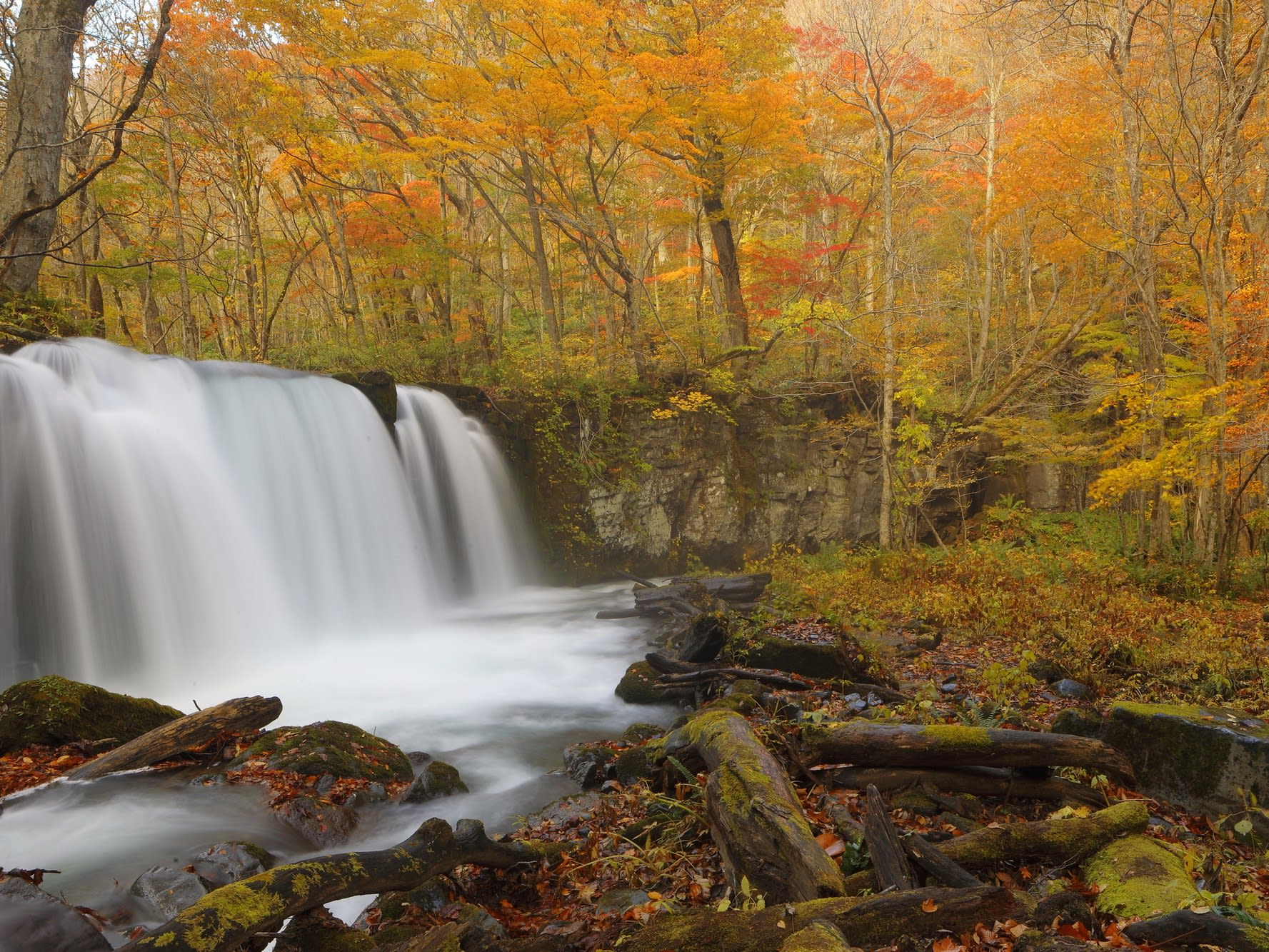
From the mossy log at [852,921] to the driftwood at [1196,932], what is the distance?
1.20ft

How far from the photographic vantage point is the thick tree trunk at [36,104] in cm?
886

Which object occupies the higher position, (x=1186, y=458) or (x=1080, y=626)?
(x=1186, y=458)

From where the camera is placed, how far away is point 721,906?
9.17 ft

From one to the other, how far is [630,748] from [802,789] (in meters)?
1.59

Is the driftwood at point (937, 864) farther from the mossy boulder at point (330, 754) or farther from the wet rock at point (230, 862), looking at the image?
the mossy boulder at point (330, 754)

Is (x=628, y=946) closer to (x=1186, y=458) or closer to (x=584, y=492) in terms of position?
(x=1186, y=458)

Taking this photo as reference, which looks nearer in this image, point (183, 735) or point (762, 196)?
point (183, 735)

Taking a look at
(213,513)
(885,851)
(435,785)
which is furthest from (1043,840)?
(213,513)

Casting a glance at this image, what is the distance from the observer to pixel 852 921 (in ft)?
8.18

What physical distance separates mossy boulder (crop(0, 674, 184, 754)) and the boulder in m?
6.70

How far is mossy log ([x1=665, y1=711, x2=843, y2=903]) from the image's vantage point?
2.81 metres

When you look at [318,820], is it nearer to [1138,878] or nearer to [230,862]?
[230,862]

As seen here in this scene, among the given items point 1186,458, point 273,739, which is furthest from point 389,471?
point 1186,458

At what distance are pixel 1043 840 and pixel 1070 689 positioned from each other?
10.2 ft
